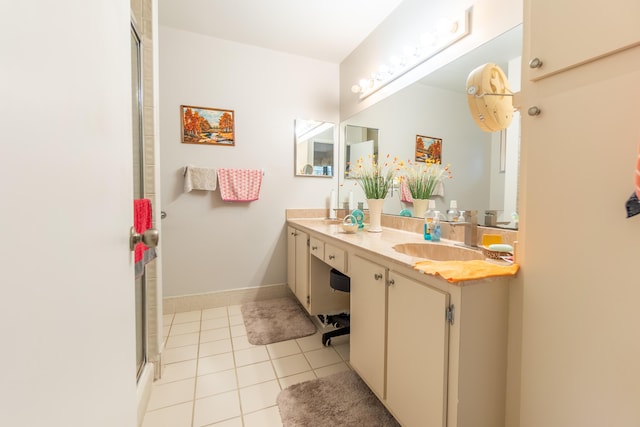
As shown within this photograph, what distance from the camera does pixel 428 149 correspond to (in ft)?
5.88

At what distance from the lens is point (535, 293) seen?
2.72ft

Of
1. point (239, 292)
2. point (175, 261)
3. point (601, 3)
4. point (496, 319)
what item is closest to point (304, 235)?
point (239, 292)

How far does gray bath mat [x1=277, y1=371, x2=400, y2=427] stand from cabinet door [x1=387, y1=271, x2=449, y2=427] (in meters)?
0.21

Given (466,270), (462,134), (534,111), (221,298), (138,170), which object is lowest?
(221,298)

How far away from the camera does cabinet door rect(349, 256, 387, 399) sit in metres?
1.18

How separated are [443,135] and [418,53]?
23.8 inches

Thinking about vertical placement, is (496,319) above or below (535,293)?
below

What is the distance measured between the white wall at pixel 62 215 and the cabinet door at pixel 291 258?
1.85 m

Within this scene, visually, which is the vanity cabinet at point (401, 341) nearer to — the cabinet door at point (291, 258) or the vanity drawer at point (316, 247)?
the vanity drawer at point (316, 247)

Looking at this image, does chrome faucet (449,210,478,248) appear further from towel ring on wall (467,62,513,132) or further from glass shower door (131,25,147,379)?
glass shower door (131,25,147,379)

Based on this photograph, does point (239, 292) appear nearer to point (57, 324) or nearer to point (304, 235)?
point (304, 235)

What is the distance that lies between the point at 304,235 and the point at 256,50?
1817 millimetres

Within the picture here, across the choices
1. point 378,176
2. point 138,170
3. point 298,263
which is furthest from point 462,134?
point 138,170

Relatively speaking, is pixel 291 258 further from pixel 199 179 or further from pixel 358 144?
pixel 358 144
